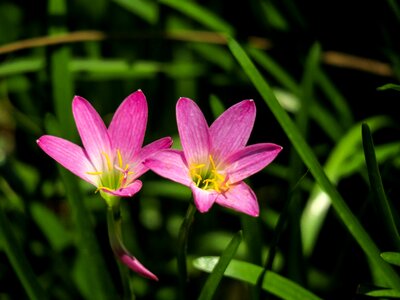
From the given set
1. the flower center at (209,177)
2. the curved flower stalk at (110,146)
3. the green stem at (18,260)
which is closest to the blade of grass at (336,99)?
the flower center at (209,177)

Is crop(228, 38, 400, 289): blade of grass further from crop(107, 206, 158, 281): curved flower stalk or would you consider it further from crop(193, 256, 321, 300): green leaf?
crop(107, 206, 158, 281): curved flower stalk

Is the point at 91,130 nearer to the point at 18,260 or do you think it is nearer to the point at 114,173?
the point at 114,173

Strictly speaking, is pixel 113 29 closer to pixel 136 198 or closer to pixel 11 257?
pixel 136 198

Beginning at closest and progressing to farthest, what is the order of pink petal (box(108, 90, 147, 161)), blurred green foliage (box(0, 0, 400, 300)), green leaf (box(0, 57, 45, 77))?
pink petal (box(108, 90, 147, 161)) → blurred green foliage (box(0, 0, 400, 300)) → green leaf (box(0, 57, 45, 77))

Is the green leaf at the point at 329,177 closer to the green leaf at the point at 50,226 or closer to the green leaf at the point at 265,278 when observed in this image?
the green leaf at the point at 265,278

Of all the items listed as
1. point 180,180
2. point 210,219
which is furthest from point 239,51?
point 210,219

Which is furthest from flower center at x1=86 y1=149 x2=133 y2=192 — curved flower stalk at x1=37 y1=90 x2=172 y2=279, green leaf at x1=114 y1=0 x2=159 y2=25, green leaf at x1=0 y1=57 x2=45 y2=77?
green leaf at x1=114 y1=0 x2=159 y2=25
